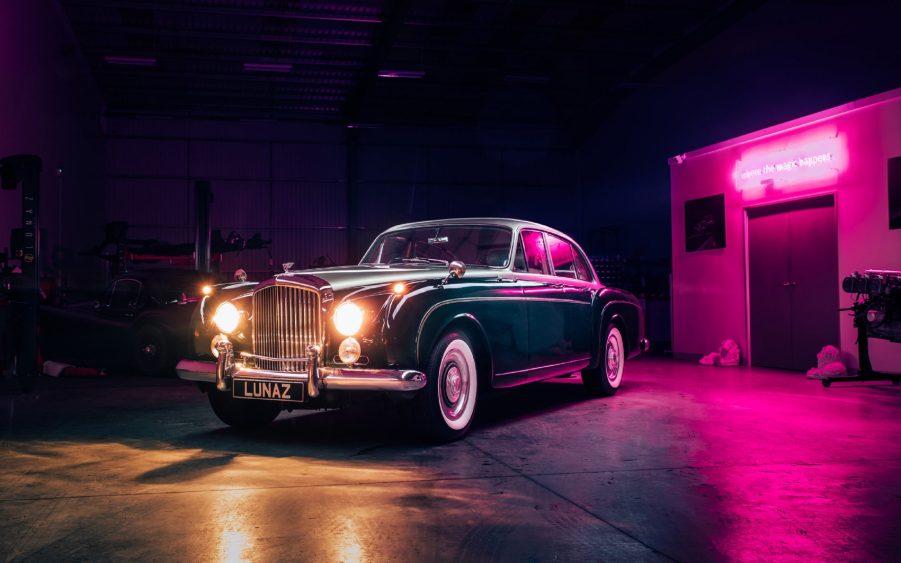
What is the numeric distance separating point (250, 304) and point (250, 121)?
17922 millimetres

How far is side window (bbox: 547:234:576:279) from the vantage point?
689 centimetres

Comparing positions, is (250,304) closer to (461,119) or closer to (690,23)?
(690,23)

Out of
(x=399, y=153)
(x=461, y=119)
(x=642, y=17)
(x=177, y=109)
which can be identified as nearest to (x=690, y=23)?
(x=642, y=17)

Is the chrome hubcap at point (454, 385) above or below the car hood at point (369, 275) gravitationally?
below

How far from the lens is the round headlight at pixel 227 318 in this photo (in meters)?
5.33

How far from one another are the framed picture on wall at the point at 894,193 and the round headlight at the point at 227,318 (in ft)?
26.1

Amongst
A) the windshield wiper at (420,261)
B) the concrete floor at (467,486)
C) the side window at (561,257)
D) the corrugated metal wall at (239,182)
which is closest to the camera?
the concrete floor at (467,486)

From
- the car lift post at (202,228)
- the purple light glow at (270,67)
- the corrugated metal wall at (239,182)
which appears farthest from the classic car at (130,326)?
the corrugated metal wall at (239,182)

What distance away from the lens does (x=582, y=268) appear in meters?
7.47

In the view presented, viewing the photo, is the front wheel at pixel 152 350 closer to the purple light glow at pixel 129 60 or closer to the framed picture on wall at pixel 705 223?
the framed picture on wall at pixel 705 223

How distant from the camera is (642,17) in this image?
677 inches

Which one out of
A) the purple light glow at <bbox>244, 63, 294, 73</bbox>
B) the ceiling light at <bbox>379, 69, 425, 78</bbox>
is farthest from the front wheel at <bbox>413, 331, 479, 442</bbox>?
the purple light glow at <bbox>244, 63, 294, 73</bbox>

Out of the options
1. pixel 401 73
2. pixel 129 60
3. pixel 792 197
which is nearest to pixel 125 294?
pixel 792 197

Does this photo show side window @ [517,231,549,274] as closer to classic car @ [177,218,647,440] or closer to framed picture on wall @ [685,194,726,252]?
classic car @ [177,218,647,440]
